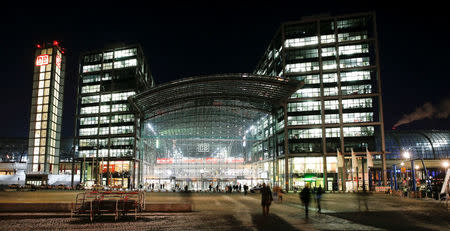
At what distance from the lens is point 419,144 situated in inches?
3743

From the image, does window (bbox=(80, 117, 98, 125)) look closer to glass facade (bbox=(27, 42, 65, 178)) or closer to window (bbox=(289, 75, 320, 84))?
glass facade (bbox=(27, 42, 65, 178))

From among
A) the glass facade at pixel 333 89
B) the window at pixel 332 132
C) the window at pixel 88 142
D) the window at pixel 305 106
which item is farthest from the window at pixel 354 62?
the window at pixel 88 142

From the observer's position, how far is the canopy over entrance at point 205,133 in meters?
74.9

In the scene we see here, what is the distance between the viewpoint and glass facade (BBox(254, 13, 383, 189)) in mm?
73312

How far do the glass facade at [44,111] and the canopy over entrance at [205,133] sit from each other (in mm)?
23445

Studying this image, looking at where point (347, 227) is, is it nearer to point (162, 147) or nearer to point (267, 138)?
point (267, 138)

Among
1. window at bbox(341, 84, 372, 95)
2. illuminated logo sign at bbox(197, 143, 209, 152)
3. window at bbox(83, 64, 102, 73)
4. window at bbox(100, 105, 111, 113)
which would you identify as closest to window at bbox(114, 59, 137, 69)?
window at bbox(83, 64, 102, 73)

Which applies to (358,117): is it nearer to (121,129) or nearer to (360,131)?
(360,131)

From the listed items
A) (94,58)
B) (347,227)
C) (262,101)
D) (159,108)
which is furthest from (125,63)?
(347,227)

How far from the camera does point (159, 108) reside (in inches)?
3054

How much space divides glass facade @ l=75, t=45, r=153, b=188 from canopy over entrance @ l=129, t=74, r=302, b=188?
440 cm

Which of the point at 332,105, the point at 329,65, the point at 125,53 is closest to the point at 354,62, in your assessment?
the point at 329,65

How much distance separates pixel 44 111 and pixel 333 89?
7000 centimetres

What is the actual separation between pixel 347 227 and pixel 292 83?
51.2 meters
